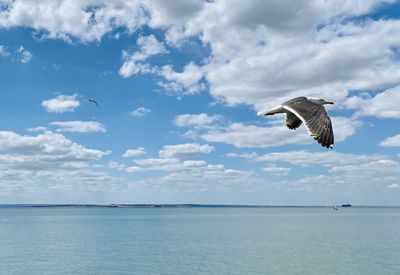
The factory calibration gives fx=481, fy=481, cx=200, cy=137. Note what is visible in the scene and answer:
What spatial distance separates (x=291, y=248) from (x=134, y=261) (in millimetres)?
27446

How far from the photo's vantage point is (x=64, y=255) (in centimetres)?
7450

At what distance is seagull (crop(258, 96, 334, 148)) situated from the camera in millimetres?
7699

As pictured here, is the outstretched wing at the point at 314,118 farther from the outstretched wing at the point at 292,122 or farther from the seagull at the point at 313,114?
the outstretched wing at the point at 292,122

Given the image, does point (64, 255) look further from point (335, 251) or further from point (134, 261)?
point (335, 251)

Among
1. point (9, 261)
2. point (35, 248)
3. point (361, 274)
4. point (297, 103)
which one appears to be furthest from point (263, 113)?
point (35, 248)

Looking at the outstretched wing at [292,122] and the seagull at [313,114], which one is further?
the outstretched wing at [292,122]

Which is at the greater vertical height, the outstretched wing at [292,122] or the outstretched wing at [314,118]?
the outstretched wing at [292,122]

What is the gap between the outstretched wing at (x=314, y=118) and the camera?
Result: 25.1 ft

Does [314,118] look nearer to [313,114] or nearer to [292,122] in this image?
[313,114]

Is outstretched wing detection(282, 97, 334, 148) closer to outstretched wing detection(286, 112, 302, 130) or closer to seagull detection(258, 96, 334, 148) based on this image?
seagull detection(258, 96, 334, 148)

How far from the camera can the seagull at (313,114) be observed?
770cm

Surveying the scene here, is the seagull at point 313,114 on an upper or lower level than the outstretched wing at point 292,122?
lower

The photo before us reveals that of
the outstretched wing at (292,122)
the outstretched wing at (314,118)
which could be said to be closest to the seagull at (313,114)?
the outstretched wing at (314,118)

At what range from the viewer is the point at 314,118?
835cm
